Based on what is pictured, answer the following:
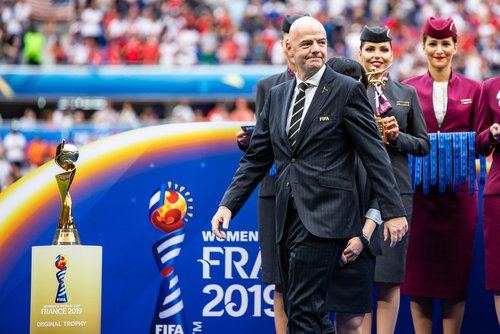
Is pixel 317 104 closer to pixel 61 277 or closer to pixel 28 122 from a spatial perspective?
pixel 61 277

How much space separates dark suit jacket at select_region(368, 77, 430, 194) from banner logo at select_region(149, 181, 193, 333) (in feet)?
5.00

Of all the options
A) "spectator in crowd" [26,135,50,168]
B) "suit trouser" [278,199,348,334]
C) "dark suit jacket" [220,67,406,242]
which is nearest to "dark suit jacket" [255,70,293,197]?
"dark suit jacket" [220,67,406,242]

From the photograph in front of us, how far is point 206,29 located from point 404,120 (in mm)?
18166

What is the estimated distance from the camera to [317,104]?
16.8 feet

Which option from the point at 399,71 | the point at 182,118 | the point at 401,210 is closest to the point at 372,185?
the point at 401,210

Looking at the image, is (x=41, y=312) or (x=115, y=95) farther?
(x=115, y=95)

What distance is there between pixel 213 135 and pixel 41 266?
5.48ft

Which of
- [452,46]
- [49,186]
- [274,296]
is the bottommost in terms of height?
[274,296]

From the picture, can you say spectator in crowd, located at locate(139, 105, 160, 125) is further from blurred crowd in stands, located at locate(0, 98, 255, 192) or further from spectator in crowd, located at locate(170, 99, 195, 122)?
spectator in crowd, located at locate(170, 99, 195, 122)

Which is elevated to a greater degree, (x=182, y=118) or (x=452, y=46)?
(x=452, y=46)

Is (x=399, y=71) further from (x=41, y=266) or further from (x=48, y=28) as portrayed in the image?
(x=41, y=266)

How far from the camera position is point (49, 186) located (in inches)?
278

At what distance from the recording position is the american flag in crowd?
82.4ft

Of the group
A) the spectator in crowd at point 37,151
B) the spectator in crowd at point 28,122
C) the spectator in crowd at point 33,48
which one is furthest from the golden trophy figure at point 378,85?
the spectator in crowd at point 33,48
